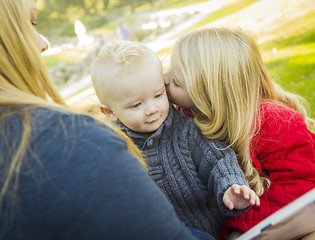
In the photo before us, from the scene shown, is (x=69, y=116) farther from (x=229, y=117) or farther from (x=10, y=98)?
(x=229, y=117)

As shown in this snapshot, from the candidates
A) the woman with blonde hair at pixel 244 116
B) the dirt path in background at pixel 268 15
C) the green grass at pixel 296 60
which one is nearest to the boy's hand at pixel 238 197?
the woman with blonde hair at pixel 244 116

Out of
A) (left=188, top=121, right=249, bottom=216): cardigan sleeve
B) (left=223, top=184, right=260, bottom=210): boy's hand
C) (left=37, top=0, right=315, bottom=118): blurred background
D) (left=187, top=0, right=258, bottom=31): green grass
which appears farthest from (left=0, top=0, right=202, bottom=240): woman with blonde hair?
(left=187, top=0, right=258, bottom=31): green grass

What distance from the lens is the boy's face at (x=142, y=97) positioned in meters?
1.67

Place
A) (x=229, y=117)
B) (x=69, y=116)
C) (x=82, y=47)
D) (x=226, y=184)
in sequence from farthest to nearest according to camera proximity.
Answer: (x=82, y=47), (x=229, y=117), (x=226, y=184), (x=69, y=116)

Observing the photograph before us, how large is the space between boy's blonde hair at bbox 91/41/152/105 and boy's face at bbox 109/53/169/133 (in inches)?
1.1

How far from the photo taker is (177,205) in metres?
1.75

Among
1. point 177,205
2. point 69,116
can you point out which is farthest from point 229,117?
point 69,116

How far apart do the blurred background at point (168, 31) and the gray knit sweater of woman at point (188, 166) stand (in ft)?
1.65

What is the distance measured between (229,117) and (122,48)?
31.6 inches

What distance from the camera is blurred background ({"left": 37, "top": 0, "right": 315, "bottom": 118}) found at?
481 cm

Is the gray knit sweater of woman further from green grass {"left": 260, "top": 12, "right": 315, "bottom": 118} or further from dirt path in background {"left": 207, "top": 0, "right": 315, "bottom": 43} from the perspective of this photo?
dirt path in background {"left": 207, "top": 0, "right": 315, "bottom": 43}

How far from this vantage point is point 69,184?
2.49 feet

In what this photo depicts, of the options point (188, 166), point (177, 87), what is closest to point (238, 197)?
point (188, 166)

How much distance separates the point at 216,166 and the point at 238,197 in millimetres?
220
